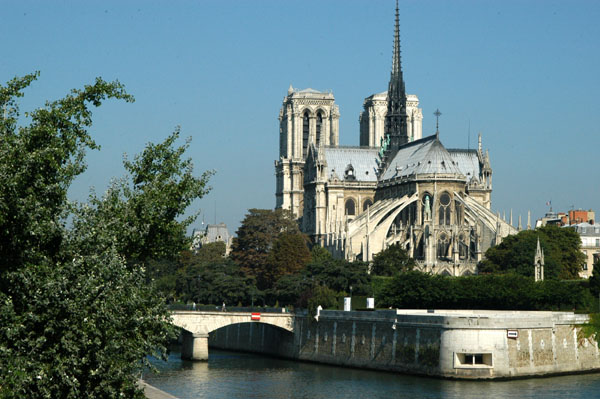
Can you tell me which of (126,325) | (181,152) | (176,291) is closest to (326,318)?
(176,291)

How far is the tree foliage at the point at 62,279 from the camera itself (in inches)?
1101

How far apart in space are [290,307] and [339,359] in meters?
17.0

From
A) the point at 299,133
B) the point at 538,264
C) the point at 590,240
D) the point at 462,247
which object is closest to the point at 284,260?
the point at 538,264

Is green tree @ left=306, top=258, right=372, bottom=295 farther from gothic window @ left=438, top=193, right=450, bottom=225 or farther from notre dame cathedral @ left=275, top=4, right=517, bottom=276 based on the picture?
gothic window @ left=438, top=193, right=450, bottom=225

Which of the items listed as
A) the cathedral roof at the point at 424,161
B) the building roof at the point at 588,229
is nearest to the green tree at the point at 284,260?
the cathedral roof at the point at 424,161

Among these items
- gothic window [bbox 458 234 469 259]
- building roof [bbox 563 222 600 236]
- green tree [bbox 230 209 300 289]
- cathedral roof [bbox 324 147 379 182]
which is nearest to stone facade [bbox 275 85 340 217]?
cathedral roof [bbox 324 147 379 182]

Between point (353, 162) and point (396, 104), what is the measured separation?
872cm

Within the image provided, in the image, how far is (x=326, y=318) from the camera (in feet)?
249

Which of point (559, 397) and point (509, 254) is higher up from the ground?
point (509, 254)

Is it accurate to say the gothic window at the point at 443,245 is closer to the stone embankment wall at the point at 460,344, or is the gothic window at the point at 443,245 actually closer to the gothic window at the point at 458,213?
the gothic window at the point at 458,213

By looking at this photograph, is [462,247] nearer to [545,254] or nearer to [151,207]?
[545,254]

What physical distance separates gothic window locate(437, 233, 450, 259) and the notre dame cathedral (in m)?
0.05

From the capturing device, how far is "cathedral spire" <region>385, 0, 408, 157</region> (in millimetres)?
138125

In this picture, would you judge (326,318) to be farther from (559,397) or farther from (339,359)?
(559,397)
